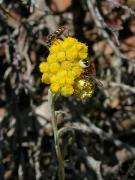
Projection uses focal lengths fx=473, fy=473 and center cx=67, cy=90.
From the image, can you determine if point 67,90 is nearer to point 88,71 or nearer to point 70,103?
point 88,71

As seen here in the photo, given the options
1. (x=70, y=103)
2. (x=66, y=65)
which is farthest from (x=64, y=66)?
(x=70, y=103)

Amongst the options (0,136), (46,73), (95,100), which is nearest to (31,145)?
(0,136)

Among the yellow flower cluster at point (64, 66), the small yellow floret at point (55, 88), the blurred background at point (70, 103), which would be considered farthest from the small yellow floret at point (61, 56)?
the blurred background at point (70, 103)

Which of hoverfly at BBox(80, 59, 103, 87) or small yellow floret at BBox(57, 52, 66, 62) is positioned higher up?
small yellow floret at BBox(57, 52, 66, 62)

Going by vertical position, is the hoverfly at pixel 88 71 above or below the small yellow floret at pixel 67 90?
above

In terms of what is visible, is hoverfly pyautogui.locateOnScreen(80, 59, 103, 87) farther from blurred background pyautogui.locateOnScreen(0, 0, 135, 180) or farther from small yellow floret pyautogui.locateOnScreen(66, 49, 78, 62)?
blurred background pyautogui.locateOnScreen(0, 0, 135, 180)

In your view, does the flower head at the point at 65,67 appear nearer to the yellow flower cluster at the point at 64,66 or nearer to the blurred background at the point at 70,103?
the yellow flower cluster at the point at 64,66

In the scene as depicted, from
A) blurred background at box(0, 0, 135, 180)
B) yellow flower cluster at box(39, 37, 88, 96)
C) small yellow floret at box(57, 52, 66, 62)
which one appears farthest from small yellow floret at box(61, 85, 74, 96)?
blurred background at box(0, 0, 135, 180)
